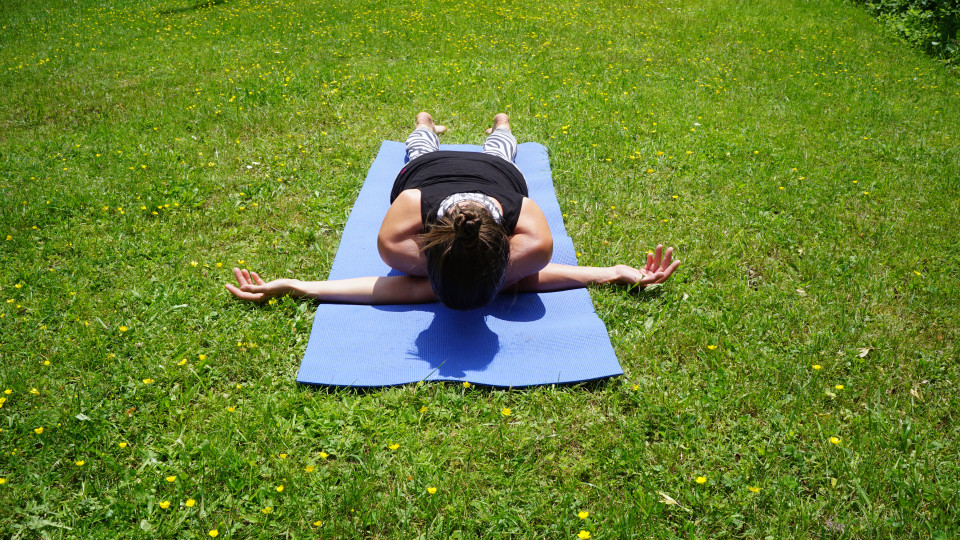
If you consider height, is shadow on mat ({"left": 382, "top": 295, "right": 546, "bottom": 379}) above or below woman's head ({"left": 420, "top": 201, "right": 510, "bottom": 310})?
below

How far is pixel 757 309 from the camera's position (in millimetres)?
3547

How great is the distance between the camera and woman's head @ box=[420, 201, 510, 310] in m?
2.74

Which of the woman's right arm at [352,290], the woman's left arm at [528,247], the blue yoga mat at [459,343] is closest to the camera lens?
the blue yoga mat at [459,343]

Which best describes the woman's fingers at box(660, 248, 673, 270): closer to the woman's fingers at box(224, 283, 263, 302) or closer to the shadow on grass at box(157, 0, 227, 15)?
the woman's fingers at box(224, 283, 263, 302)

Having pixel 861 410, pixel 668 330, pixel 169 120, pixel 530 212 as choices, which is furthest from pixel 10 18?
pixel 861 410

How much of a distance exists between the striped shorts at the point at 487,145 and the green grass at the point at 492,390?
540 millimetres

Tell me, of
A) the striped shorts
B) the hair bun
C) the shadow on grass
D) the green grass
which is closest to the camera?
the green grass

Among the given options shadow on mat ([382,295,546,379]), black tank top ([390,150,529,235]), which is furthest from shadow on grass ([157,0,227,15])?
shadow on mat ([382,295,546,379])

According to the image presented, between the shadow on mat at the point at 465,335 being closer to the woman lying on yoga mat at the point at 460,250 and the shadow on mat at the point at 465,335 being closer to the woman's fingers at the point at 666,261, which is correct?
the woman lying on yoga mat at the point at 460,250

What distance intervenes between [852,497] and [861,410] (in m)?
0.61

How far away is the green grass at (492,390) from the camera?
7.85 ft

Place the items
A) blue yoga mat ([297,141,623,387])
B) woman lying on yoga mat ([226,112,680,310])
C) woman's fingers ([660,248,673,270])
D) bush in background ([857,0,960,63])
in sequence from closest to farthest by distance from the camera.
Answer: woman lying on yoga mat ([226,112,680,310]) → blue yoga mat ([297,141,623,387]) → woman's fingers ([660,248,673,270]) → bush in background ([857,0,960,63])

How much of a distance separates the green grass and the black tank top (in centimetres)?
78

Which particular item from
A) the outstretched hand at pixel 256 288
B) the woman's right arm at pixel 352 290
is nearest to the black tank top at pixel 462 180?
the woman's right arm at pixel 352 290
